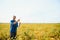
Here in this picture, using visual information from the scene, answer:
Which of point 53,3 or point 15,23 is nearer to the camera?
point 15,23

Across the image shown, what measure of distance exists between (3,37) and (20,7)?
0.82 m

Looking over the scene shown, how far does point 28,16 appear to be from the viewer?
4641 millimetres

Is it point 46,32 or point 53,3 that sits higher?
point 53,3

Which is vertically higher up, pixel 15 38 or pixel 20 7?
pixel 20 7

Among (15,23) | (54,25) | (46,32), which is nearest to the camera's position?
(15,23)

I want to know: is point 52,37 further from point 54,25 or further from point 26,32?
point 26,32

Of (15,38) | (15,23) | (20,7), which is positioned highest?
(20,7)

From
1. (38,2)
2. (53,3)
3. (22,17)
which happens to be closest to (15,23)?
(22,17)

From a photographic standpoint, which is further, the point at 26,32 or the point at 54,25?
the point at 54,25

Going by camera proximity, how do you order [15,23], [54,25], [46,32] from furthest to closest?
1. [54,25]
2. [46,32]
3. [15,23]

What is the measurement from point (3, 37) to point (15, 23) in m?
0.48

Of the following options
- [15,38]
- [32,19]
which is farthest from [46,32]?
[15,38]

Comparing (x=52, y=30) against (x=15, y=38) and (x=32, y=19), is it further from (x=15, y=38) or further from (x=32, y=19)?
(x=15, y=38)

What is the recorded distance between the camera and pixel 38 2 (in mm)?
4715
